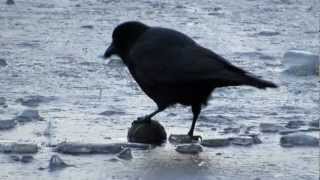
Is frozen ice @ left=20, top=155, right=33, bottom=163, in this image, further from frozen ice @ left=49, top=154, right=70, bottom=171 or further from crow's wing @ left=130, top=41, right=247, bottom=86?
crow's wing @ left=130, top=41, right=247, bottom=86

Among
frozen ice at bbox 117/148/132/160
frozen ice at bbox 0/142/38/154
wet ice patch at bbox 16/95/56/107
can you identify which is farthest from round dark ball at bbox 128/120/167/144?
wet ice patch at bbox 16/95/56/107

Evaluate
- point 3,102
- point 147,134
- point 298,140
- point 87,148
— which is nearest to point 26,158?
point 87,148

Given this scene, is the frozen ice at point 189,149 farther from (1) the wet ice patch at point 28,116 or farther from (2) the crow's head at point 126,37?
(1) the wet ice patch at point 28,116

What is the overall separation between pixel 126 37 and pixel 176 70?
0.62 meters

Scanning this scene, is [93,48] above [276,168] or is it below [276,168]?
below

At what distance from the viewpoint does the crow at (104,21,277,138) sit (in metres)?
6.57

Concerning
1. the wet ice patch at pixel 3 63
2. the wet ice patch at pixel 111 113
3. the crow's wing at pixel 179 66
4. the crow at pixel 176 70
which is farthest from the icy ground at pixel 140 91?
the crow's wing at pixel 179 66

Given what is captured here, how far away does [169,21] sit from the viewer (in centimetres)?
1280

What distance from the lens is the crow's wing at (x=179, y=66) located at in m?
6.54

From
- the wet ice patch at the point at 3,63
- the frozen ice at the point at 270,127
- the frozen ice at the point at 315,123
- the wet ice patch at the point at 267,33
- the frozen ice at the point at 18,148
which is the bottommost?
the wet ice patch at the point at 267,33

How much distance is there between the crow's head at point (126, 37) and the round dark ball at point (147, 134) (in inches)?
26.0

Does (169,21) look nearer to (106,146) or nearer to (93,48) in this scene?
(93,48)

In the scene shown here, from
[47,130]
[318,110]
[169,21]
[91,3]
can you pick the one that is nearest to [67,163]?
[47,130]

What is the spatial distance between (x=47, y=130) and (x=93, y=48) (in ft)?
12.8
